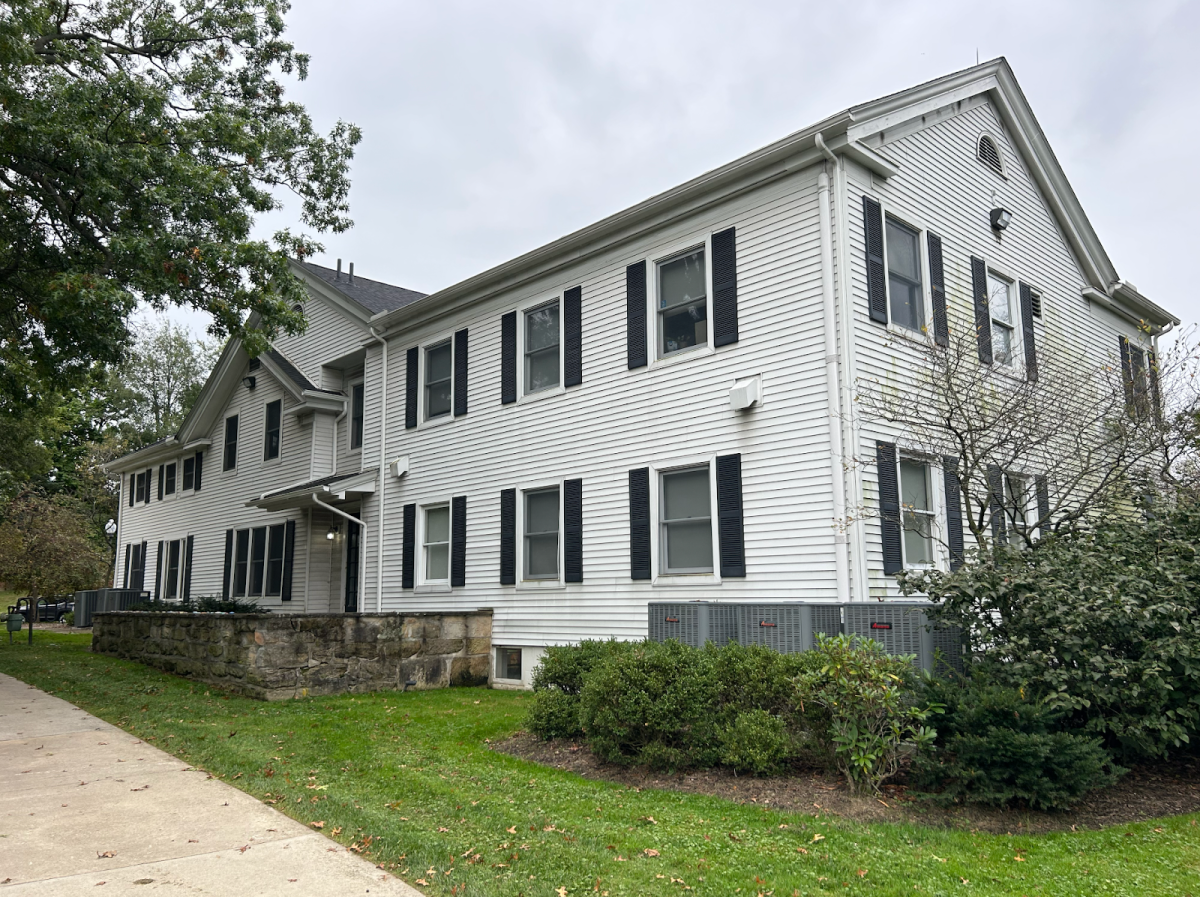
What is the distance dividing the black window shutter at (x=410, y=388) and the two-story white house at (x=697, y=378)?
0.20 ft

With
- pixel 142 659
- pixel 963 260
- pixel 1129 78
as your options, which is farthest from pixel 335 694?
pixel 1129 78

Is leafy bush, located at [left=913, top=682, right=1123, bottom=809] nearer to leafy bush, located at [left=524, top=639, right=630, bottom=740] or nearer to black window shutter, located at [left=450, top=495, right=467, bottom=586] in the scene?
leafy bush, located at [left=524, top=639, right=630, bottom=740]

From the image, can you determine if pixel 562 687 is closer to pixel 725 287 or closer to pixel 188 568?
pixel 725 287

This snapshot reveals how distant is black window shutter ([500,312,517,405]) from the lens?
13328 mm

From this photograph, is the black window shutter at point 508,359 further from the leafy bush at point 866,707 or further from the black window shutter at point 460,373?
the leafy bush at point 866,707

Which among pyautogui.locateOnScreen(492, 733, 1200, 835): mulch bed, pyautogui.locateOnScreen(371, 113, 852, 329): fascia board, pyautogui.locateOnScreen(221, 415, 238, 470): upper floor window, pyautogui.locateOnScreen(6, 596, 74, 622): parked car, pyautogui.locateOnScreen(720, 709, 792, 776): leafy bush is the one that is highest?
pyautogui.locateOnScreen(371, 113, 852, 329): fascia board

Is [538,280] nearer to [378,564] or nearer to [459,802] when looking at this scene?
[378,564]

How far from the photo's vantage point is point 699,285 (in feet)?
36.0

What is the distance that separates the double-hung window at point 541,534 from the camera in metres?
12.5

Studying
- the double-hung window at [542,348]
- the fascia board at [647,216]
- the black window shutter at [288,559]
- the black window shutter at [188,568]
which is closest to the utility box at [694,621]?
the double-hung window at [542,348]

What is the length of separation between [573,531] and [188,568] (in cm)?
1444

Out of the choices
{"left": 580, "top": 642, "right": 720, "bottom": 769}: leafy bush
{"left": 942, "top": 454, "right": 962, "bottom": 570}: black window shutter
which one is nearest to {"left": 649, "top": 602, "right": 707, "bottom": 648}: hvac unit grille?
{"left": 580, "top": 642, "right": 720, "bottom": 769}: leafy bush

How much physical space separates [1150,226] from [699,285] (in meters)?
14.6

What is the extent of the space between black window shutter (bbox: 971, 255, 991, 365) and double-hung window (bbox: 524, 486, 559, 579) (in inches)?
237
